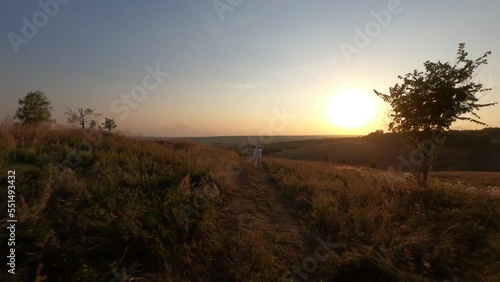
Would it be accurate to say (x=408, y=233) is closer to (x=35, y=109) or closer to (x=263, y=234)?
(x=263, y=234)

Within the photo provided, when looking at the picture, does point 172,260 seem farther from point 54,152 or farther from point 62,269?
point 54,152

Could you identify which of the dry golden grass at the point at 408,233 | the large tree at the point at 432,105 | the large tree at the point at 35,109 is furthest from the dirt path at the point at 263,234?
the large tree at the point at 35,109

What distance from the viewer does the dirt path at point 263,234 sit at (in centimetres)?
520

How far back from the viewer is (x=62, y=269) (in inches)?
156

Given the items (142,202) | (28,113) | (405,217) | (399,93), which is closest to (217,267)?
(142,202)

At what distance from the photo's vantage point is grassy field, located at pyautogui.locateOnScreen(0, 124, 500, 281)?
4.36 metres

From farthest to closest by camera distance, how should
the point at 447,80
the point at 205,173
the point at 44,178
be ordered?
the point at 447,80
the point at 205,173
the point at 44,178

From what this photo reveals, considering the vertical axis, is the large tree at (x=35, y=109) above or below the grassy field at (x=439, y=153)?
above

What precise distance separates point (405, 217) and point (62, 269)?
805cm

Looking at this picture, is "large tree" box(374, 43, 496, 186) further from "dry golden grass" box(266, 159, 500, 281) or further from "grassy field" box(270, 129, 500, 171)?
"grassy field" box(270, 129, 500, 171)

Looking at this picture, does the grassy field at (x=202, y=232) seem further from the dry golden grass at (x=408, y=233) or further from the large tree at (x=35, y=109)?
the large tree at (x=35, y=109)

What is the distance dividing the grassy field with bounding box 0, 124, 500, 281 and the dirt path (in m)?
0.03

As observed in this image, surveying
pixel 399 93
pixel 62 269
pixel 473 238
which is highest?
pixel 399 93

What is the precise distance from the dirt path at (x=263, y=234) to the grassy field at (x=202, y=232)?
0.09 feet
